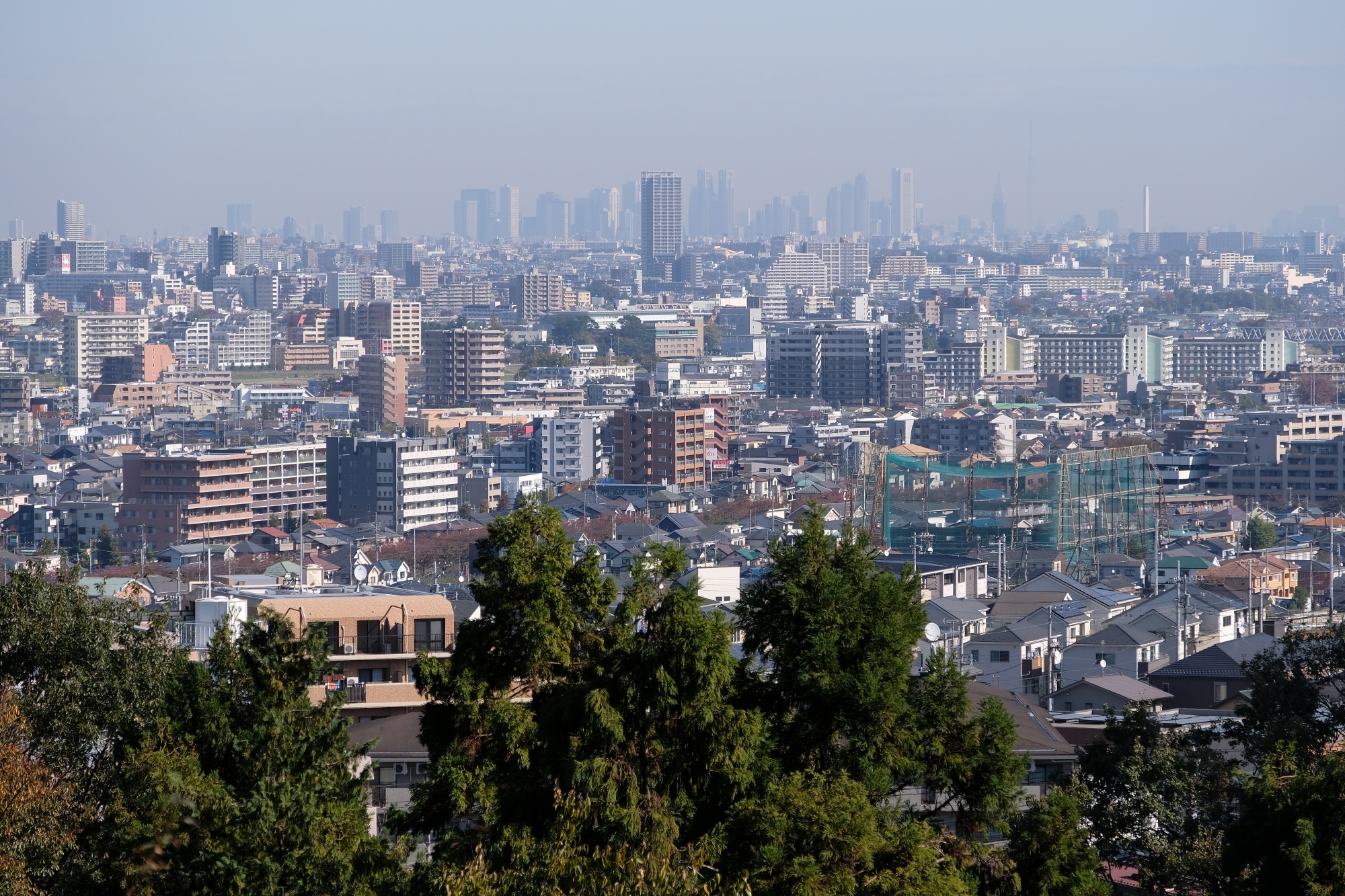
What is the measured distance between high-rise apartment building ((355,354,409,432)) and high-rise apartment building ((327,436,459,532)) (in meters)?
11.1

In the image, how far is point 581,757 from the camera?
13.9 ft

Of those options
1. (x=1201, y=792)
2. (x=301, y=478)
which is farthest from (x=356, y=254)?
(x=1201, y=792)

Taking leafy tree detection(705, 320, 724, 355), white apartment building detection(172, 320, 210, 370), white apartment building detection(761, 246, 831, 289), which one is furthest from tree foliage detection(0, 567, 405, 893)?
white apartment building detection(761, 246, 831, 289)

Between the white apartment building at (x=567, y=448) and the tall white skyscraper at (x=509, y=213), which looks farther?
the tall white skyscraper at (x=509, y=213)

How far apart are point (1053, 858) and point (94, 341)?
43450 mm

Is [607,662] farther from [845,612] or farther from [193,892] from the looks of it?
[193,892]

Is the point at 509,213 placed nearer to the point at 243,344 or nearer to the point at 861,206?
the point at 861,206

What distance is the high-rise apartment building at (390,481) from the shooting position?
24.4 metres

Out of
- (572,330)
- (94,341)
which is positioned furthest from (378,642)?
(572,330)

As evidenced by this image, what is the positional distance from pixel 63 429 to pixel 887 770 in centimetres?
3120

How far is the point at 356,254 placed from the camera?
9444 centimetres

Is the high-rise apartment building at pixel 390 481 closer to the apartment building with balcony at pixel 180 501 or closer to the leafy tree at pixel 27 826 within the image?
the apartment building with balcony at pixel 180 501

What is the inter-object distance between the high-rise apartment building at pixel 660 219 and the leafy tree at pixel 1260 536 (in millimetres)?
68149

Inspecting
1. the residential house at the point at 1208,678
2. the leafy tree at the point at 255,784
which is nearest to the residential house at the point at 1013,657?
the residential house at the point at 1208,678
